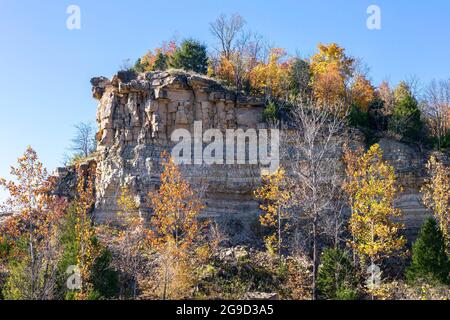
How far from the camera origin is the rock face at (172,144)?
90.7 ft

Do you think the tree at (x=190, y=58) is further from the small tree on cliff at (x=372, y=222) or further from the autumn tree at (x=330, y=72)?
the small tree on cliff at (x=372, y=222)

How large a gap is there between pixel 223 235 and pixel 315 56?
63.7 feet

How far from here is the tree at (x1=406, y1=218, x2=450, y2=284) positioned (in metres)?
20.6

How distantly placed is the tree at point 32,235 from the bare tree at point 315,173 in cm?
1017

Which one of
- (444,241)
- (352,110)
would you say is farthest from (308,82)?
(444,241)

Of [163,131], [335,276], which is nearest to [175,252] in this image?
[335,276]

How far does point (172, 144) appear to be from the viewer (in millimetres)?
28672

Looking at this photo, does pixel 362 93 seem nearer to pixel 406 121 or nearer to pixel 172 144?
pixel 406 121

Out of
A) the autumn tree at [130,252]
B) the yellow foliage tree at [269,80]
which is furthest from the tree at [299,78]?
the autumn tree at [130,252]

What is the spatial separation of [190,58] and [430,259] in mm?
20095

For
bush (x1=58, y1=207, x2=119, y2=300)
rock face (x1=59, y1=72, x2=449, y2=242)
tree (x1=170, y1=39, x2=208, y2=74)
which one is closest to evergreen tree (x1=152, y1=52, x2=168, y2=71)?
tree (x1=170, y1=39, x2=208, y2=74)

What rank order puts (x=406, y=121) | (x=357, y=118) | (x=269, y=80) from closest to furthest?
(x=406, y=121), (x=357, y=118), (x=269, y=80)

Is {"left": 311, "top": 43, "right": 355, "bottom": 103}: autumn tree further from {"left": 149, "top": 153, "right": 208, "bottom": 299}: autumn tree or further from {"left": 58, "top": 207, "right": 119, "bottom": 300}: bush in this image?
{"left": 58, "top": 207, "right": 119, "bottom": 300}: bush

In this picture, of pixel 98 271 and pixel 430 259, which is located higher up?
pixel 430 259
